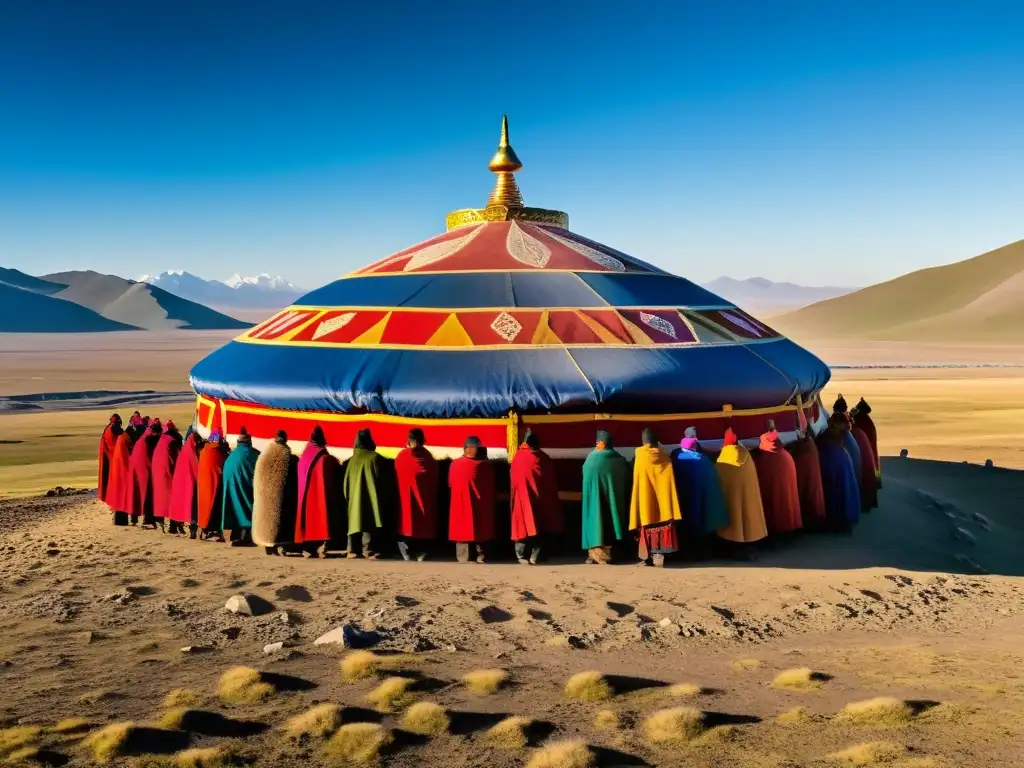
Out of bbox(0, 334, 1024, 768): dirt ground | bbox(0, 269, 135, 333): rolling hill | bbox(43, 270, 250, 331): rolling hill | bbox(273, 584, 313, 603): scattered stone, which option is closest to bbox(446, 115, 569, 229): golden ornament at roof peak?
bbox(0, 334, 1024, 768): dirt ground

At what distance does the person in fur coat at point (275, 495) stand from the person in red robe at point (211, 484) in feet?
2.11

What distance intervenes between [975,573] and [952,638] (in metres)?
2.52

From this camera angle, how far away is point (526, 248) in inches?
500

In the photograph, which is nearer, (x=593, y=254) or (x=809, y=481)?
(x=809, y=481)

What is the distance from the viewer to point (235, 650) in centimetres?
684

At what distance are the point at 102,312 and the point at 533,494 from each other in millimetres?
186511

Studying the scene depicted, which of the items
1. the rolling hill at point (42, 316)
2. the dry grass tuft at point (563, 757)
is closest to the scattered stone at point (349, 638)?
the dry grass tuft at point (563, 757)

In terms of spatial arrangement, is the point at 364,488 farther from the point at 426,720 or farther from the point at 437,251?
the point at 437,251

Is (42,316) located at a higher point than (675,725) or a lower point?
higher

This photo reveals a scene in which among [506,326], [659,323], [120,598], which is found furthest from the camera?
[659,323]

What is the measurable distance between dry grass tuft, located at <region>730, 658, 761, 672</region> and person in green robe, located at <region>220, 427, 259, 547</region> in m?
5.20

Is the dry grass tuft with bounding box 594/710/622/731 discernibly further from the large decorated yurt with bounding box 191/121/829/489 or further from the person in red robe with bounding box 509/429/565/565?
the large decorated yurt with bounding box 191/121/829/489

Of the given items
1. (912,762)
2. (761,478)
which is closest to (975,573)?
(761,478)

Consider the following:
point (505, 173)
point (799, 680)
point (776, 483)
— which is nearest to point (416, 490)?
point (776, 483)
